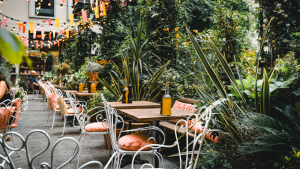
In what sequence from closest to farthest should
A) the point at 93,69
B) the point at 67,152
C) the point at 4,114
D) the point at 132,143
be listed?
the point at 132,143 < the point at 4,114 < the point at 67,152 < the point at 93,69

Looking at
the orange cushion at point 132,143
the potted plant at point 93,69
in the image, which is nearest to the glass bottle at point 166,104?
the orange cushion at point 132,143

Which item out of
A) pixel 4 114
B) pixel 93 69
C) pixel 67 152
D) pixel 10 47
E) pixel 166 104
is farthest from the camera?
pixel 93 69

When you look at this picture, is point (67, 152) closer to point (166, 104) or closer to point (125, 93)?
point (125, 93)

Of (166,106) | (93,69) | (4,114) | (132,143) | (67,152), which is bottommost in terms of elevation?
(67,152)

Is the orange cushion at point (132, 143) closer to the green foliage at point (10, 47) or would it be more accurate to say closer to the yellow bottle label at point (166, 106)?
the yellow bottle label at point (166, 106)

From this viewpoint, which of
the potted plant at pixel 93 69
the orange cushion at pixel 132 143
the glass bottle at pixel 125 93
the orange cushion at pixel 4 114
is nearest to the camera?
the orange cushion at pixel 132 143

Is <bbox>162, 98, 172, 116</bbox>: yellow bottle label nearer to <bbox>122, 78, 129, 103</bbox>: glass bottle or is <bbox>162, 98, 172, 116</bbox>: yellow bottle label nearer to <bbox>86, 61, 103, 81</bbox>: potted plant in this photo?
<bbox>122, 78, 129, 103</bbox>: glass bottle

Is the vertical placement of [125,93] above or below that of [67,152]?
above

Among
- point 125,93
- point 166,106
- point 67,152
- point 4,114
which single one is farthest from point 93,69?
point 166,106

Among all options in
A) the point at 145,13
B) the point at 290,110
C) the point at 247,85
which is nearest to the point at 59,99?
the point at 145,13

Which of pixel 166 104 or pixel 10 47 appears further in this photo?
pixel 166 104

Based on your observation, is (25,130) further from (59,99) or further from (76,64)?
(76,64)

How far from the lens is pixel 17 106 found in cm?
311

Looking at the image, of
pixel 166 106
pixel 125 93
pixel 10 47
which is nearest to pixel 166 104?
pixel 166 106
